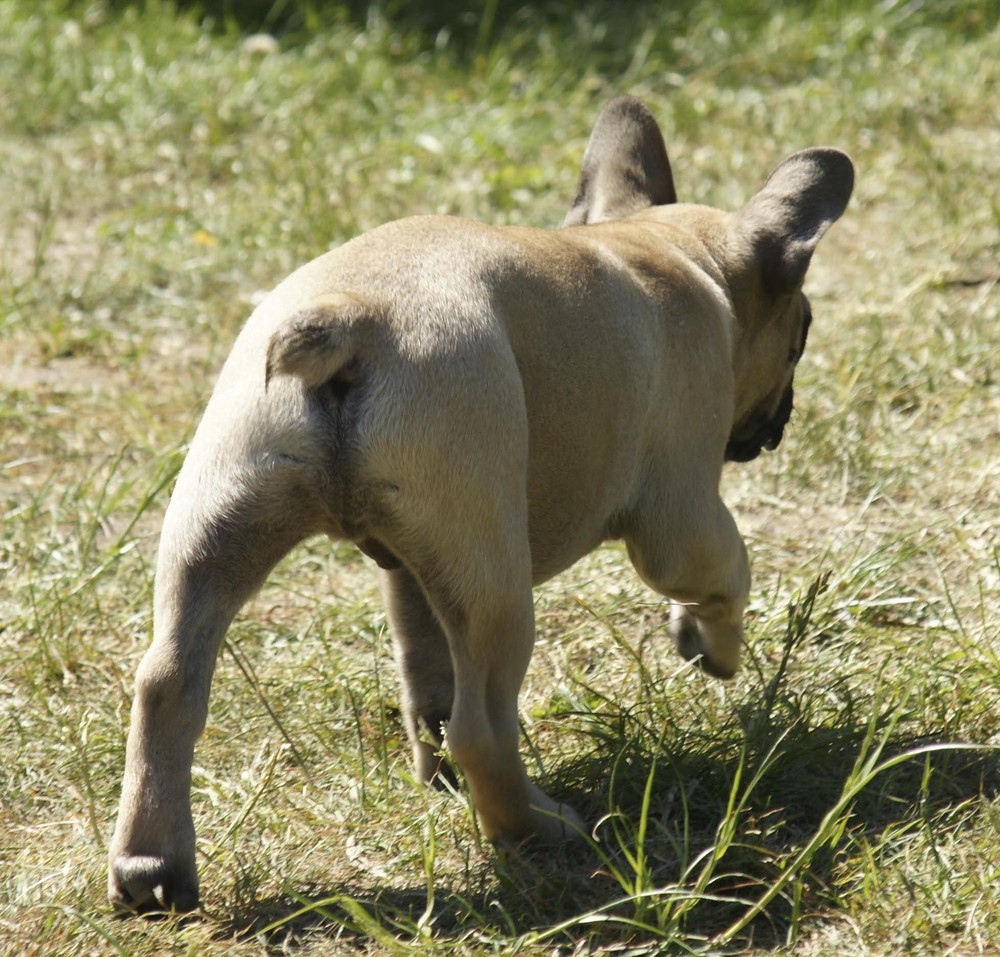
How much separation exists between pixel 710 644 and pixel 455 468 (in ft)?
4.90

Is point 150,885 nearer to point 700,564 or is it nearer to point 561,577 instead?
point 700,564

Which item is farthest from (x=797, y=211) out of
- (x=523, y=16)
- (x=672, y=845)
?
(x=523, y=16)

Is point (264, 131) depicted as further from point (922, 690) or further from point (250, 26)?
point (922, 690)

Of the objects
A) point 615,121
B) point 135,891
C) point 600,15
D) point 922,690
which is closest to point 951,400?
point 615,121

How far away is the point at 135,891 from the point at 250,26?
8.11 m

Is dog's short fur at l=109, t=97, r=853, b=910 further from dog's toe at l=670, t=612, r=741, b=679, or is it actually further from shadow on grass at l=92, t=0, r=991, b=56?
shadow on grass at l=92, t=0, r=991, b=56

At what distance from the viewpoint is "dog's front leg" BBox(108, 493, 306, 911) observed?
11.1ft

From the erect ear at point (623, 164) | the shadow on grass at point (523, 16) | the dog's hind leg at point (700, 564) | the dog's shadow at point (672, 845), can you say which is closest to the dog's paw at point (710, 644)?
the dog's hind leg at point (700, 564)

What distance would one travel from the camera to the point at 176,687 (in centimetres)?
341

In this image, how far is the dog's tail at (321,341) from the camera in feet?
10.5

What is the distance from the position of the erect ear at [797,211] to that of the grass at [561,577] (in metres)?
0.98

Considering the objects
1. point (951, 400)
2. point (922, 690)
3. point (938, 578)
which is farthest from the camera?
point (951, 400)

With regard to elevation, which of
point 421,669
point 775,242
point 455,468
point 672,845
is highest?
point 775,242

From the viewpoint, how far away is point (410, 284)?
356 cm
